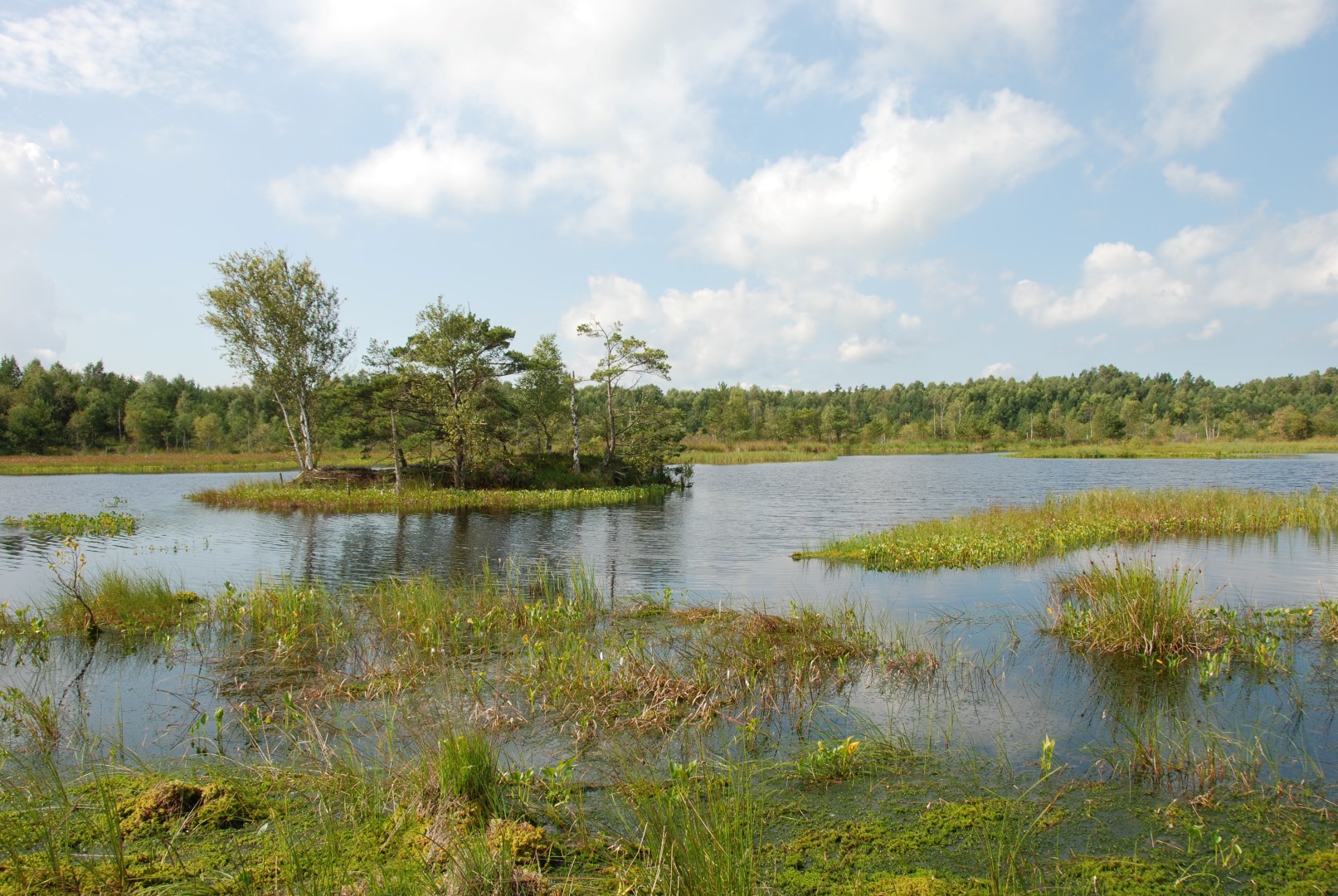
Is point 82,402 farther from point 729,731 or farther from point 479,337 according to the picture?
point 729,731

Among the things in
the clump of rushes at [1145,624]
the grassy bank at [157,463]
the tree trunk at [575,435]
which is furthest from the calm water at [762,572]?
the grassy bank at [157,463]

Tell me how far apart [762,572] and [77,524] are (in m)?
24.1

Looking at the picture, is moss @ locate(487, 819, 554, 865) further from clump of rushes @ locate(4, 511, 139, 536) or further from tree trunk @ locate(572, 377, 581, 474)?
tree trunk @ locate(572, 377, 581, 474)

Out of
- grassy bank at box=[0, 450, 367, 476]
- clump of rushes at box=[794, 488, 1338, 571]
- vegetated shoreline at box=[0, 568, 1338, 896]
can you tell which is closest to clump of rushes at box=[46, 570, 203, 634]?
vegetated shoreline at box=[0, 568, 1338, 896]

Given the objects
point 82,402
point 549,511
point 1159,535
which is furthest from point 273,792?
point 82,402

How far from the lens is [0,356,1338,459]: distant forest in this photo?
4438 cm

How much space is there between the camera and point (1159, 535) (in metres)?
20.6

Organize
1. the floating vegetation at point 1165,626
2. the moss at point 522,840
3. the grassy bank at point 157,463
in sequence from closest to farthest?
the moss at point 522,840, the floating vegetation at point 1165,626, the grassy bank at point 157,463

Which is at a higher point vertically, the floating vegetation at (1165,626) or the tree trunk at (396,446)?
the tree trunk at (396,446)

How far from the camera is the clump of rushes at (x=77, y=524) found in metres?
24.5

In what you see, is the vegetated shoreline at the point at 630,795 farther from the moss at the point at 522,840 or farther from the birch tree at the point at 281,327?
the birch tree at the point at 281,327

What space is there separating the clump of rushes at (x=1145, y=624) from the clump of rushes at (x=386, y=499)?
25527 mm

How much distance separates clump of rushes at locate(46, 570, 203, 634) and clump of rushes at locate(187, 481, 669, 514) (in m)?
19.2

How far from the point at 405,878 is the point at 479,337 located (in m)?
32.9
